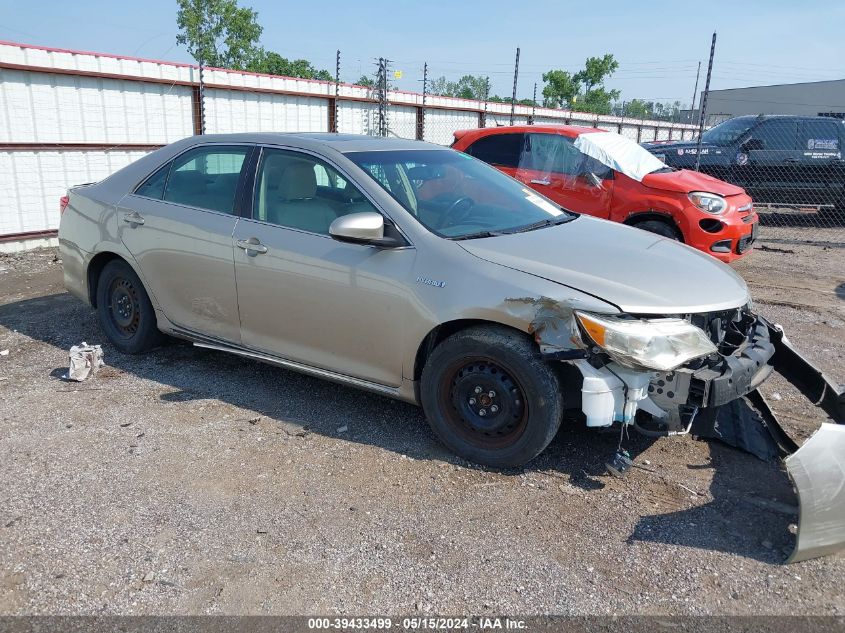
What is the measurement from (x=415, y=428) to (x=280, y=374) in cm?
132

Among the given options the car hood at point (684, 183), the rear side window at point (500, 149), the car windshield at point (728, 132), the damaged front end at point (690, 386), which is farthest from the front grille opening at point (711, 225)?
the car windshield at point (728, 132)

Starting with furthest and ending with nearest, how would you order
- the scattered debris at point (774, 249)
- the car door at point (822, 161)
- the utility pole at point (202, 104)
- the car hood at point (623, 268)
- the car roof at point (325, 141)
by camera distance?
the car door at point (822, 161) < the utility pole at point (202, 104) < the scattered debris at point (774, 249) < the car roof at point (325, 141) < the car hood at point (623, 268)

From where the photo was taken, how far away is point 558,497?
3.47m

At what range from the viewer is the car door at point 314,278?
12.7 feet

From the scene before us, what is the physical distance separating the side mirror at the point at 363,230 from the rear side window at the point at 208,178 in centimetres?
109

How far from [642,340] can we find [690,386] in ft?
1.07

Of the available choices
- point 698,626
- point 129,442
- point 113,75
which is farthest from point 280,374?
point 113,75

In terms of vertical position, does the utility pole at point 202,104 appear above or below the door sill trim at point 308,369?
above

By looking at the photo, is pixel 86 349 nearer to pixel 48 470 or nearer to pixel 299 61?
pixel 48 470

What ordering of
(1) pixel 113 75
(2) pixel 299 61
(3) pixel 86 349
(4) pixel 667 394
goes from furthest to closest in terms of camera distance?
(2) pixel 299 61 < (1) pixel 113 75 < (3) pixel 86 349 < (4) pixel 667 394

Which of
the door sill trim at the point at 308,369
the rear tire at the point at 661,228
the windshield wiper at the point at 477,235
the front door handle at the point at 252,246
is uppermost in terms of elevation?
the windshield wiper at the point at 477,235

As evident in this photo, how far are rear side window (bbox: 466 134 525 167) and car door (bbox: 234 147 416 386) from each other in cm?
481

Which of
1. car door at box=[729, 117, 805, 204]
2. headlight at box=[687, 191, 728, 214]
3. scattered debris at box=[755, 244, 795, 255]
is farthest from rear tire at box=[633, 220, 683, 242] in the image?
car door at box=[729, 117, 805, 204]

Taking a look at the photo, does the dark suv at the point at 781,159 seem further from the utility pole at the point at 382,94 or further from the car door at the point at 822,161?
the utility pole at the point at 382,94
